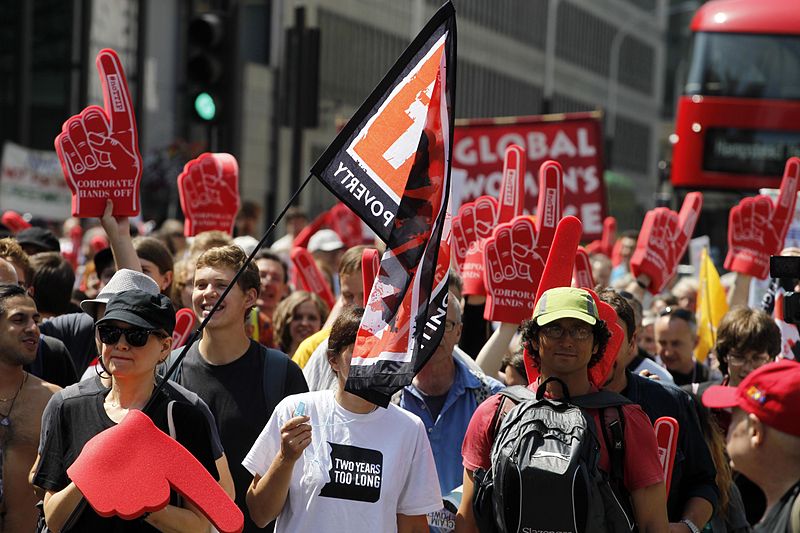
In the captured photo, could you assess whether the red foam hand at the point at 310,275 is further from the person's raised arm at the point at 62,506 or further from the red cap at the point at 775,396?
the red cap at the point at 775,396

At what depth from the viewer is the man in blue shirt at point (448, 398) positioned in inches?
234

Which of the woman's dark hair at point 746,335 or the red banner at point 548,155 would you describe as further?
the red banner at point 548,155

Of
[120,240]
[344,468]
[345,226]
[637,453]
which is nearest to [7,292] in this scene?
[120,240]

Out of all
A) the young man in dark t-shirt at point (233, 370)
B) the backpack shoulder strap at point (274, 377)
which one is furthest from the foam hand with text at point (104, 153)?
the backpack shoulder strap at point (274, 377)

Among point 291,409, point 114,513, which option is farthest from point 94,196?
point 114,513

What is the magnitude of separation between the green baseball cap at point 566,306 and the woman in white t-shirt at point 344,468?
0.60 metres

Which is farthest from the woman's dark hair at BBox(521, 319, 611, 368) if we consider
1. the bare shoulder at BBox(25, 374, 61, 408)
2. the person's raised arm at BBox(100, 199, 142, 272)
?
the person's raised arm at BBox(100, 199, 142, 272)

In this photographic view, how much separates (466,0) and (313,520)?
4749cm

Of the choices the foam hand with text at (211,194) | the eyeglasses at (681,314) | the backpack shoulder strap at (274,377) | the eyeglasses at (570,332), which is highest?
the foam hand with text at (211,194)

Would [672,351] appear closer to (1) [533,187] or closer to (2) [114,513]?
(2) [114,513]

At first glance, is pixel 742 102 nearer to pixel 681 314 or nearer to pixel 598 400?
pixel 681 314

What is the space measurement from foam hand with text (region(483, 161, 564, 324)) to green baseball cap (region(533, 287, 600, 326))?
184cm

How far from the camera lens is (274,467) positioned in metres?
4.84

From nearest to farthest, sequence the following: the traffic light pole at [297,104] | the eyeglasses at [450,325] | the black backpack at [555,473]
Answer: the black backpack at [555,473]
the eyeglasses at [450,325]
the traffic light pole at [297,104]
